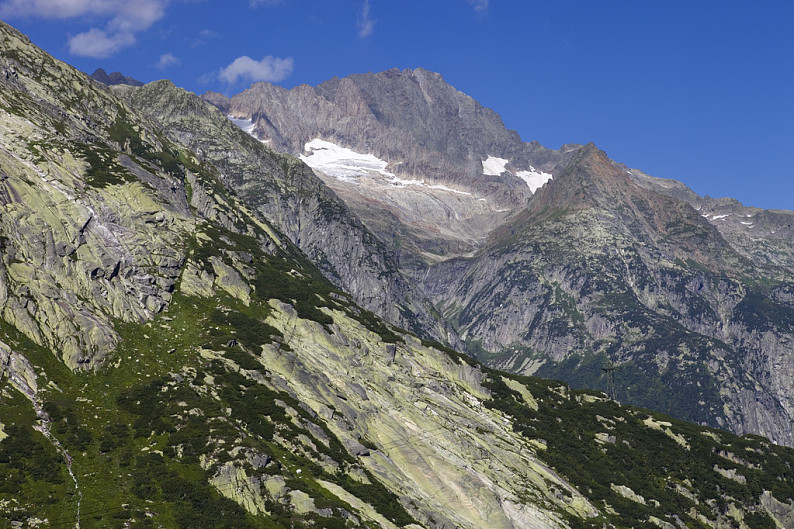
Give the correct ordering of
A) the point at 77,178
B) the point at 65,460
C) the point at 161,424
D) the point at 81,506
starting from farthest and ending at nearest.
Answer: the point at 77,178 < the point at 161,424 < the point at 65,460 < the point at 81,506

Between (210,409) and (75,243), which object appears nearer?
(210,409)

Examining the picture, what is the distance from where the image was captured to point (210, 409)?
405 ft

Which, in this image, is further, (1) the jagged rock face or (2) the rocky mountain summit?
(1) the jagged rock face

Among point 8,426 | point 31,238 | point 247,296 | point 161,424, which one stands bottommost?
point 8,426

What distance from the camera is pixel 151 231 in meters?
176

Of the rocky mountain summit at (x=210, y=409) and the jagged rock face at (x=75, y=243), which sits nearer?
the rocky mountain summit at (x=210, y=409)

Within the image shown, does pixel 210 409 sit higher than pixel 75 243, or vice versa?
pixel 75 243

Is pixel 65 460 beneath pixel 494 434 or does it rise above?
beneath

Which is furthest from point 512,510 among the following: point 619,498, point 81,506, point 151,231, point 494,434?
point 151,231

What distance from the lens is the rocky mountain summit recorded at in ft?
337

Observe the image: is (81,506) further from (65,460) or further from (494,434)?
(494,434)

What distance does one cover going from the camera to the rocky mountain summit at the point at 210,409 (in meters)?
103

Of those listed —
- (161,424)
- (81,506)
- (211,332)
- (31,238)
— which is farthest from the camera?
(211,332)

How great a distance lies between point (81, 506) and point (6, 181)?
8771 centimetres
